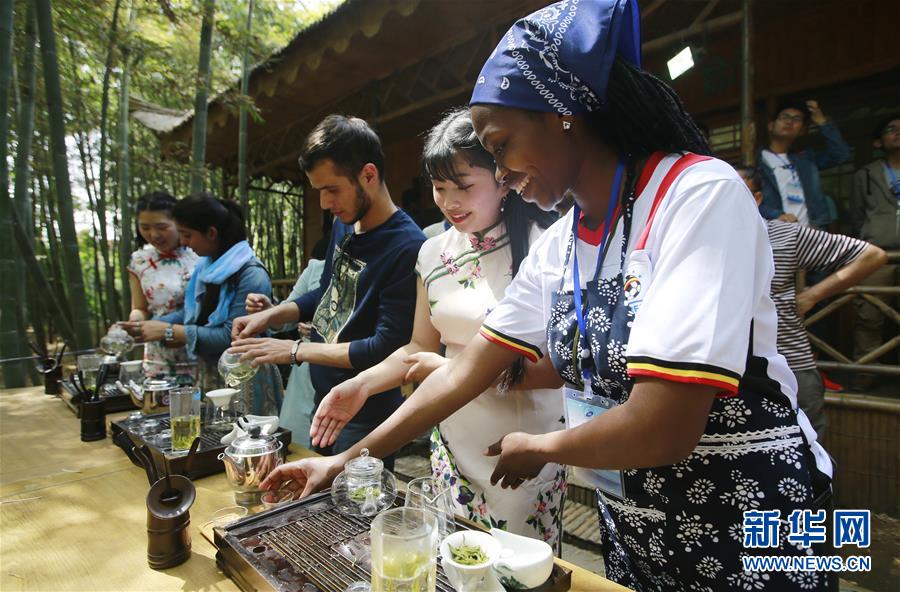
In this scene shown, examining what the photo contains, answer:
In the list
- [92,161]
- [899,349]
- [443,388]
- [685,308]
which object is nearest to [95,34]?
[92,161]

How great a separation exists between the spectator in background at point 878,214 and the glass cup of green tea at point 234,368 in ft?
15.5

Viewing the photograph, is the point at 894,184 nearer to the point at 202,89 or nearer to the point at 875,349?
the point at 875,349

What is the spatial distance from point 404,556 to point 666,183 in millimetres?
883

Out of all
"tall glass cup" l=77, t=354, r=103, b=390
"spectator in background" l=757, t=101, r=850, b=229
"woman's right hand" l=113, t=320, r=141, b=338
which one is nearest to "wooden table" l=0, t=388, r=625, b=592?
"tall glass cup" l=77, t=354, r=103, b=390

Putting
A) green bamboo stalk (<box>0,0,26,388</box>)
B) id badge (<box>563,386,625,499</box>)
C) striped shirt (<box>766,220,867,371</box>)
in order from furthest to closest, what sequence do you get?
1. green bamboo stalk (<box>0,0,26,388</box>)
2. striped shirt (<box>766,220,867,371</box>)
3. id badge (<box>563,386,625,499</box>)

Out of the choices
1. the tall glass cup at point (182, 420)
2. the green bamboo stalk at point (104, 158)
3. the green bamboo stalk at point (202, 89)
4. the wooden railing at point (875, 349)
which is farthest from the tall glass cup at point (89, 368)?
the wooden railing at point (875, 349)

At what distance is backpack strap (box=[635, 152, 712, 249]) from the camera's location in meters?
1.03

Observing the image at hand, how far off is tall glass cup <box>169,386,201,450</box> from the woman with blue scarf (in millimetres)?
636

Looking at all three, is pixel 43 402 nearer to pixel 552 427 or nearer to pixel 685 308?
pixel 552 427

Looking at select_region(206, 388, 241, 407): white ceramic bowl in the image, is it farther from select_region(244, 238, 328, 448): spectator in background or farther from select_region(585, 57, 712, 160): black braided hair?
select_region(585, 57, 712, 160): black braided hair

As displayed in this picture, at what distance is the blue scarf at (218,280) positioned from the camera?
280cm

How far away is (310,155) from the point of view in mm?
2172

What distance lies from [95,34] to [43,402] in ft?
13.0

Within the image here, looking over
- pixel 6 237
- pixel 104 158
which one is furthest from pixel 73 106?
pixel 6 237
